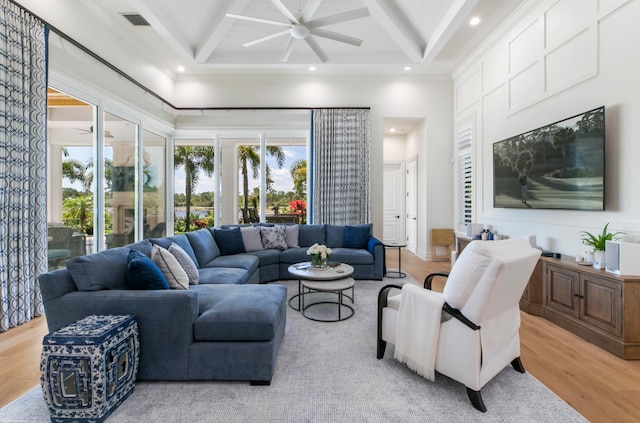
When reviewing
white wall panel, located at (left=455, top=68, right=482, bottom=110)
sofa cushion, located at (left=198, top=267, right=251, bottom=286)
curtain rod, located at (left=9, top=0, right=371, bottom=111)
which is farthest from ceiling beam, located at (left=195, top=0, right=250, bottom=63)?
white wall panel, located at (left=455, top=68, right=482, bottom=110)

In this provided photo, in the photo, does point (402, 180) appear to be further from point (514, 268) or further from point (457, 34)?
point (514, 268)

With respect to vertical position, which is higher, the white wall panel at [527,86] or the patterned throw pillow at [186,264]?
the white wall panel at [527,86]

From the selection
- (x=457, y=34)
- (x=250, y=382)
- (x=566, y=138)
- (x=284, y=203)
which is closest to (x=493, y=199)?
(x=566, y=138)

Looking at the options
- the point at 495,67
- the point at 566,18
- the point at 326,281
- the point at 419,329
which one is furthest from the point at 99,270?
the point at 495,67

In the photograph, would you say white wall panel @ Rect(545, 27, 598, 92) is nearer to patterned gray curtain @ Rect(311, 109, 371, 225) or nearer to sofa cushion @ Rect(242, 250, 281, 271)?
patterned gray curtain @ Rect(311, 109, 371, 225)

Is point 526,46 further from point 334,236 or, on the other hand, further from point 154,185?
point 154,185

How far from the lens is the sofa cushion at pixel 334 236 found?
198 inches

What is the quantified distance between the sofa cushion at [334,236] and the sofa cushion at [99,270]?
3249 mm

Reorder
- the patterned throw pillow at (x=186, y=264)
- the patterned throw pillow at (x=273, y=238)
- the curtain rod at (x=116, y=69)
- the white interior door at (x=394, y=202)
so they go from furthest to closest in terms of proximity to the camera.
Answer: the white interior door at (x=394, y=202), the patterned throw pillow at (x=273, y=238), the curtain rod at (x=116, y=69), the patterned throw pillow at (x=186, y=264)

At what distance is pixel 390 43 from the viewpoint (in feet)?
16.6

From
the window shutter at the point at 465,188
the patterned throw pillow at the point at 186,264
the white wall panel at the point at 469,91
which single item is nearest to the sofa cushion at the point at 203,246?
the patterned throw pillow at the point at 186,264

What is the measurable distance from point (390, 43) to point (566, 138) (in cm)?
316

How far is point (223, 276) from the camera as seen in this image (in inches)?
120

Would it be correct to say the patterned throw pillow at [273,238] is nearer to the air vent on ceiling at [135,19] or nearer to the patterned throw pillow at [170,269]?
the patterned throw pillow at [170,269]
